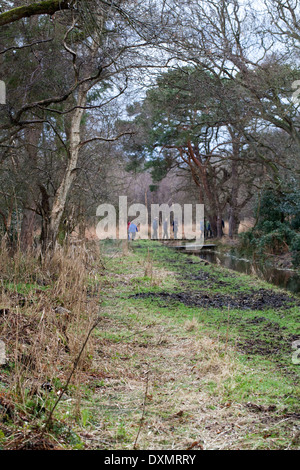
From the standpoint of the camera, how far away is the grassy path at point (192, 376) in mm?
2926

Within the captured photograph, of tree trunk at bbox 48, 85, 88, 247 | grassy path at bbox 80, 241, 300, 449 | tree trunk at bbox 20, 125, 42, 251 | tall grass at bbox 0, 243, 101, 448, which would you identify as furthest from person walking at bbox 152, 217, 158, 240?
tall grass at bbox 0, 243, 101, 448

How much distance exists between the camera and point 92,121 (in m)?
14.3

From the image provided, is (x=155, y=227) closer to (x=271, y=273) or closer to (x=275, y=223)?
(x=275, y=223)

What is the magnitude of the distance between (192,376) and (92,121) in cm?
1162

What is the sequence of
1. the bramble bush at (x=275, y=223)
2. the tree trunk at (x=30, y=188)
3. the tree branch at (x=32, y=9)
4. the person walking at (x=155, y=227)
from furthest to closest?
the person walking at (x=155, y=227)
the bramble bush at (x=275, y=223)
the tree trunk at (x=30, y=188)
the tree branch at (x=32, y=9)

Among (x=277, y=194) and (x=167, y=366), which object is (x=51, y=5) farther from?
(x=277, y=194)

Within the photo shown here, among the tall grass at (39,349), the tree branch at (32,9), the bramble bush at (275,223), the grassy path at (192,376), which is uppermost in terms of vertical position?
the tree branch at (32,9)

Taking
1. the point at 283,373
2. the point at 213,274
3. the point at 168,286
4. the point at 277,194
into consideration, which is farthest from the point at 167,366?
the point at 277,194

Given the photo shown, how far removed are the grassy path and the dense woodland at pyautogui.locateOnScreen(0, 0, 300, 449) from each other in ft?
1.32

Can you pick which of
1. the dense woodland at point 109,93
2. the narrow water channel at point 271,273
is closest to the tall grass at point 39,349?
the dense woodland at point 109,93

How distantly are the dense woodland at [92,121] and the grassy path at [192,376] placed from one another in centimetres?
40

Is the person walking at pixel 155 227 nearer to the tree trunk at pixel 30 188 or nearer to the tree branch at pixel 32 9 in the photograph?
the tree trunk at pixel 30 188

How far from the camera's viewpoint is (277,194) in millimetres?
18719
